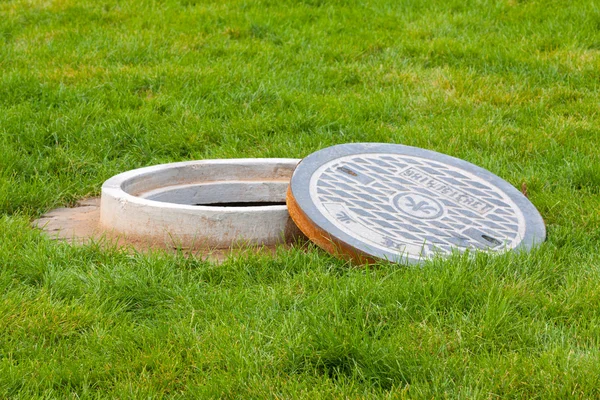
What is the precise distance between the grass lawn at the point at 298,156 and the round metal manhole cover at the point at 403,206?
143mm

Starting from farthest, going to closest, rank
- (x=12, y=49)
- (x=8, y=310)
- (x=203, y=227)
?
1. (x=12, y=49)
2. (x=203, y=227)
3. (x=8, y=310)

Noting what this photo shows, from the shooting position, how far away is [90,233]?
401 centimetres

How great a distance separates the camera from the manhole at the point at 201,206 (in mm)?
3717

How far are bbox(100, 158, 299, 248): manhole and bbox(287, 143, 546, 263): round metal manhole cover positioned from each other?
8.7 inches

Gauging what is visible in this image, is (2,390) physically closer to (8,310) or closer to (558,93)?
(8,310)

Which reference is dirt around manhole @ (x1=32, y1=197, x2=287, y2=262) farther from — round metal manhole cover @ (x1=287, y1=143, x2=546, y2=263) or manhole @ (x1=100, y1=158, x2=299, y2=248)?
round metal manhole cover @ (x1=287, y1=143, x2=546, y2=263)

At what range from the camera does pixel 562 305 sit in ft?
9.86

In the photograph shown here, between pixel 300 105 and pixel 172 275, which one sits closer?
pixel 172 275

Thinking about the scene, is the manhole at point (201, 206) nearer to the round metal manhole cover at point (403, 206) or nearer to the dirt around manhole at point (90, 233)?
the dirt around manhole at point (90, 233)

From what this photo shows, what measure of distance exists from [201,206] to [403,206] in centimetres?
95

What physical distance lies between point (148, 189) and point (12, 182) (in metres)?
0.75

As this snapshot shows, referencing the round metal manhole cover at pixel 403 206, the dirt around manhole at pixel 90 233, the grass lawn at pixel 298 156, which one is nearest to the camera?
the grass lawn at pixel 298 156

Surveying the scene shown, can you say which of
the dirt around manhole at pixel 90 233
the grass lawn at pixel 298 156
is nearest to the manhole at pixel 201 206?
the dirt around manhole at pixel 90 233

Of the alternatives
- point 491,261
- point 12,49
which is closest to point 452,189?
point 491,261
